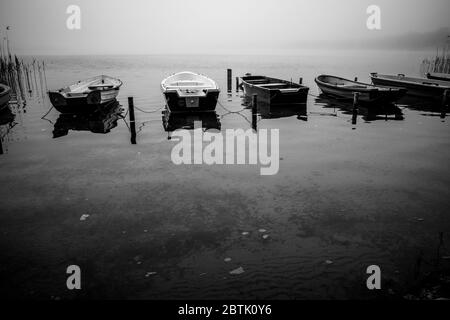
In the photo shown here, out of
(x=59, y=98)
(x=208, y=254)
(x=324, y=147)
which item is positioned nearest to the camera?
(x=208, y=254)

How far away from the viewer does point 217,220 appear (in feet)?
23.3

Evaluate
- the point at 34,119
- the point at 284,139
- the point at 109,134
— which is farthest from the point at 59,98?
the point at 284,139

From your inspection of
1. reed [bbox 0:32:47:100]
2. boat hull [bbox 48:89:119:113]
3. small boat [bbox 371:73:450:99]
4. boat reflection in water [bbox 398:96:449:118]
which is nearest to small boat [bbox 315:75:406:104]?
boat reflection in water [bbox 398:96:449:118]

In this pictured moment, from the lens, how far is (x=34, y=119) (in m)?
19.0

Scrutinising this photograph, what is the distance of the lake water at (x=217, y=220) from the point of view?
5.16 metres

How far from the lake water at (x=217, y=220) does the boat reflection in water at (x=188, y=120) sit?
3.62 metres

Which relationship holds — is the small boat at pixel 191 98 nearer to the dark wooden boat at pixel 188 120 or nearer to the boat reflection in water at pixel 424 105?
the dark wooden boat at pixel 188 120

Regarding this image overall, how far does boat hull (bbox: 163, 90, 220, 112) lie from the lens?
18062mm

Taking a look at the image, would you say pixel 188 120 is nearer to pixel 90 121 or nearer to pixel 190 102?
pixel 190 102

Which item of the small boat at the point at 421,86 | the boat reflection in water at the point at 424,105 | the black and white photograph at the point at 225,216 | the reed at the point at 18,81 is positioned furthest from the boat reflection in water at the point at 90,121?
the small boat at the point at 421,86

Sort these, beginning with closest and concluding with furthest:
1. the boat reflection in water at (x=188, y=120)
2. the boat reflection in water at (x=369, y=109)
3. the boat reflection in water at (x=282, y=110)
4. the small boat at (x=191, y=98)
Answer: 1. the boat reflection in water at (x=188, y=120)
2. the small boat at (x=191, y=98)
3. the boat reflection in water at (x=369, y=109)
4. the boat reflection in water at (x=282, y=110)

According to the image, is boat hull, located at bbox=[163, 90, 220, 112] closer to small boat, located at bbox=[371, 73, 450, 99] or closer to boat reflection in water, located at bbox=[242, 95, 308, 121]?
boat reflection in water, located at bbox=[242, 95, 308, 121]
